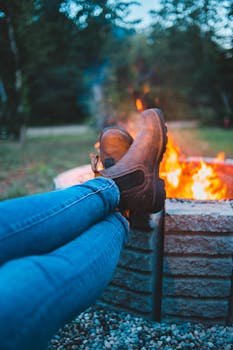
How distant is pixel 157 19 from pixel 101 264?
273cm

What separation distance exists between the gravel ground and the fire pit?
0.06 metres

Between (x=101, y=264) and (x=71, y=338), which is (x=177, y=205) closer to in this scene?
(x=101, y=264)

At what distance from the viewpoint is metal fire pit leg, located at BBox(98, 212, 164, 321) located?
1.64m

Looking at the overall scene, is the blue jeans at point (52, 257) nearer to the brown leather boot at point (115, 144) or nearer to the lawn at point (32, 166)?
the brown leather boot at point (115, 144)

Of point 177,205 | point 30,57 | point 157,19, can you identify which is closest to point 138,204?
point 177,205

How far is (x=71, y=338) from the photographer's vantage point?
1.65 meters

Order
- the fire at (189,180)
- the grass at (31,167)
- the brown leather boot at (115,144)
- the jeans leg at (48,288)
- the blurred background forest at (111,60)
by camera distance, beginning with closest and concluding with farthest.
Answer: the jeans leg at (48,288), the brown leather boot at (115,144), the fire at (189,180), the blurred background forest at (111,60), the grass at (31,167)

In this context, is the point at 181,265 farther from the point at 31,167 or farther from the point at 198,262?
the point at 31,167

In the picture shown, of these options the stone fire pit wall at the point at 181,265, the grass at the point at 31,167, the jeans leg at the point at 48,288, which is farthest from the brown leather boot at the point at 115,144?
the grass at the point at 31,167

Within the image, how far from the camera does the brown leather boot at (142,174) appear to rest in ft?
5.23

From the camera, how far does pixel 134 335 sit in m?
1.65

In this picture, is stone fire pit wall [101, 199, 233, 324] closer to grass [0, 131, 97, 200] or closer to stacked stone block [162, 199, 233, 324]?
stacked stone block [162, 199, 233, 324]

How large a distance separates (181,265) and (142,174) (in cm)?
52

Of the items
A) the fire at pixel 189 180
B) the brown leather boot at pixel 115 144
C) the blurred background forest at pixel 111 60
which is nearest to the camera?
the brown leather boot at pixel 115 144
